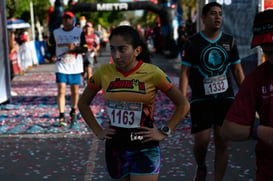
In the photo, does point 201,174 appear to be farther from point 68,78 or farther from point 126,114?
point 68,78

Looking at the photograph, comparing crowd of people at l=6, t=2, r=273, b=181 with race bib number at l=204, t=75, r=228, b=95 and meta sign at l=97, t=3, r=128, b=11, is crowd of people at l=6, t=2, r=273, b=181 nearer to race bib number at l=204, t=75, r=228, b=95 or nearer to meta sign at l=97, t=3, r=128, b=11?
race bib number at l=204, t=75, r=228, b=95

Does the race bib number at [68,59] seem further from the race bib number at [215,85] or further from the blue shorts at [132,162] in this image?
the blue shorts at [132,162]

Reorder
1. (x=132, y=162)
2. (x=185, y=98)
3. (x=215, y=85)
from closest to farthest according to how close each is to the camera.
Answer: (x=132, y=162)
(x=185, y=98)
(x=215, y=85)

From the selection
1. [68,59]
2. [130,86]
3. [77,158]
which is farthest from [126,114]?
[68,59]

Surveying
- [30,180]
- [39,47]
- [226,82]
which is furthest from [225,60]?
[39,47]

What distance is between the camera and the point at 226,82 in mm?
5109

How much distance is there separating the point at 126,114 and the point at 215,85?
171cm

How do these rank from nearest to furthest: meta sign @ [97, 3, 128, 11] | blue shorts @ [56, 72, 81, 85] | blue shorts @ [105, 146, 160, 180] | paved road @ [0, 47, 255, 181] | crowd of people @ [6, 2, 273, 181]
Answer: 1. crowd of people @ [6, 2, 273, 181]
2. blue shorts @ [105, 146, 160, 180]
3. paved road @ [0, 47, 255, 181]
4. blue shorts @ [56, 72, 81, 85]
5. meta sign @ [97, 3, 128, 11]

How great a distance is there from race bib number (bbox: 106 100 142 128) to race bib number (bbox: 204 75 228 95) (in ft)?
5.36

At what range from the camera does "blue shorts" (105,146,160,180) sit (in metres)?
3.54

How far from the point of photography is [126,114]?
140 inches

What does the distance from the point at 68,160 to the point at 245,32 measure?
172 inches

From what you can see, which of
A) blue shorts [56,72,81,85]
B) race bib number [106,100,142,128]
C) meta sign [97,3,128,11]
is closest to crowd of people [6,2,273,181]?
race bib number [106,100,142,128]

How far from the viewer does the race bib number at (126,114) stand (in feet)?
11.6
